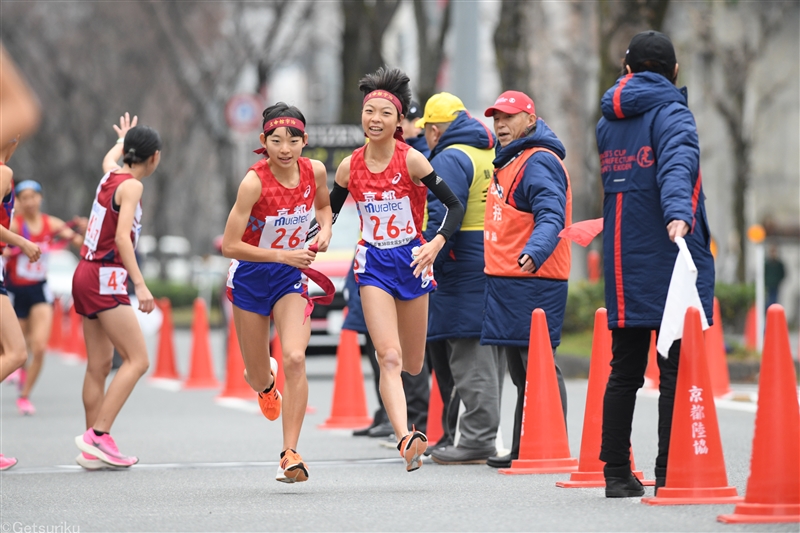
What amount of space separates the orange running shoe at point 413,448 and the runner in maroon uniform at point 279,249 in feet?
1.94

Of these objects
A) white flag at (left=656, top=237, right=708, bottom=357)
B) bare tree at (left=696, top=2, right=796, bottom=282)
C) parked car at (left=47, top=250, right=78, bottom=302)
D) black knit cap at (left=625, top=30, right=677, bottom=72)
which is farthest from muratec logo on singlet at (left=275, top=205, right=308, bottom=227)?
parked car at (left=47, top=250, right=78, bottom=302)

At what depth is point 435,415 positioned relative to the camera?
967 centimetres

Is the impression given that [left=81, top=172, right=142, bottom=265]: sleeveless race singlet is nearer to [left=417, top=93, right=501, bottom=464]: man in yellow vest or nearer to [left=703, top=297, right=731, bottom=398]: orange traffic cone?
[left=417, top=93, right=501, bottom=464]: man in yellow vest

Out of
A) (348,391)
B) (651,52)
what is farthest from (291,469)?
(348,391)

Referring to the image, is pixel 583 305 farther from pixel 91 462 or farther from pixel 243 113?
pixel 91 462

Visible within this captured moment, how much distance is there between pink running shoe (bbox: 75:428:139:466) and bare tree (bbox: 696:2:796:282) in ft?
70.3

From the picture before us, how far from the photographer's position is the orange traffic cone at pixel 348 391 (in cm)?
1155

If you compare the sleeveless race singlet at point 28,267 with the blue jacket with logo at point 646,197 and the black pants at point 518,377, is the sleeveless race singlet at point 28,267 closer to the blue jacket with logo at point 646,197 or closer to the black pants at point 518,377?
the black pants at point 518,377

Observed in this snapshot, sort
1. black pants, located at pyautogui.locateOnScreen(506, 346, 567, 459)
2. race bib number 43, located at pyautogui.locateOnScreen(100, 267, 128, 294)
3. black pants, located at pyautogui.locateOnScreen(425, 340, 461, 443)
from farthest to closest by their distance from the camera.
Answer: black pants, located at pyautogui.locateOnScreen(425, 340, 461, 443) < race bib number 43, located at pyautogui.locateOnScreen(100, 267, 128, 294) < black pants, located at pyautogui.locateOnScreen(506, 346, 567, 459)

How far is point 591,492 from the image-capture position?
22.9 feet

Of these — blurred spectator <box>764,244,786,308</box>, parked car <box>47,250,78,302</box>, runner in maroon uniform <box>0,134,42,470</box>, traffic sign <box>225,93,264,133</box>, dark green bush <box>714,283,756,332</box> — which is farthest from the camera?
parked car <box>47,250,78,302</box>

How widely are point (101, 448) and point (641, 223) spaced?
13.0 feet

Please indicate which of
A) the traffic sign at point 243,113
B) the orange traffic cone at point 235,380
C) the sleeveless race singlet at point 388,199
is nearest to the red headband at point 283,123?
the sleeveless race singlet at point 388,199

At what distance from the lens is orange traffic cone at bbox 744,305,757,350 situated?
54.8ft
